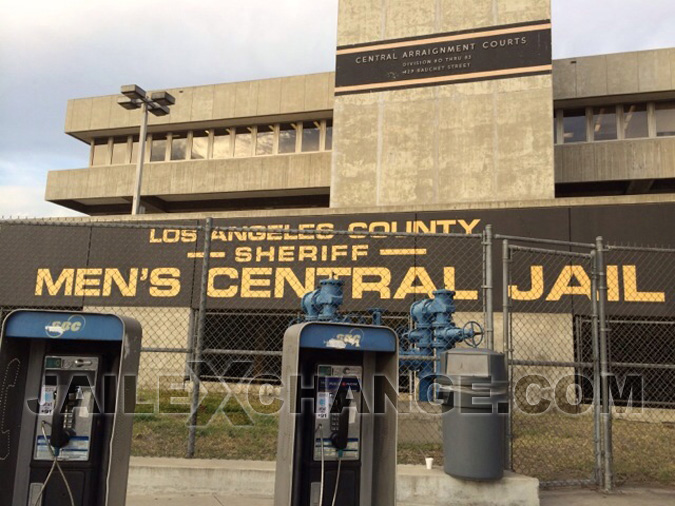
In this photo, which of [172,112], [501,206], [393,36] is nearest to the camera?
[501,206]

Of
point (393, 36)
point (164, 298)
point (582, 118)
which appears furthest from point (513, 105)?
point (164, 298)

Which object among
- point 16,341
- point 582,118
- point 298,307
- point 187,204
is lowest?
point 16,341

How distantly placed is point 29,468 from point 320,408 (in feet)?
6.98

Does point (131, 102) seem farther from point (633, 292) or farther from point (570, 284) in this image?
point (633, 292)

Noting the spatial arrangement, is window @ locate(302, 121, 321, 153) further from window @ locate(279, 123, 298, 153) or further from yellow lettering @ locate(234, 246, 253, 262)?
yellow lettering @ locate(234, 246, 253, 262)

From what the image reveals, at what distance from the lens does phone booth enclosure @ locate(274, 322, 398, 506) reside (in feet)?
14.5

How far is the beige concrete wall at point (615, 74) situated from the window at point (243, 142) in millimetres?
11712

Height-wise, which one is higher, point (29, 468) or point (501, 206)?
point (501, 206)

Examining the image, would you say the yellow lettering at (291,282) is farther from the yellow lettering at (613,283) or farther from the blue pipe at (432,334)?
the yellow lettering at (613,283)

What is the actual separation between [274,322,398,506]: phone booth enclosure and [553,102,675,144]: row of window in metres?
18.6

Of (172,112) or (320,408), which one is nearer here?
(320,408)

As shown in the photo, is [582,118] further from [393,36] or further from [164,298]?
[164,298]

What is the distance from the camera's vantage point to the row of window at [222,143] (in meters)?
23.8

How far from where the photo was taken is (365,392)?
4.85 metres
